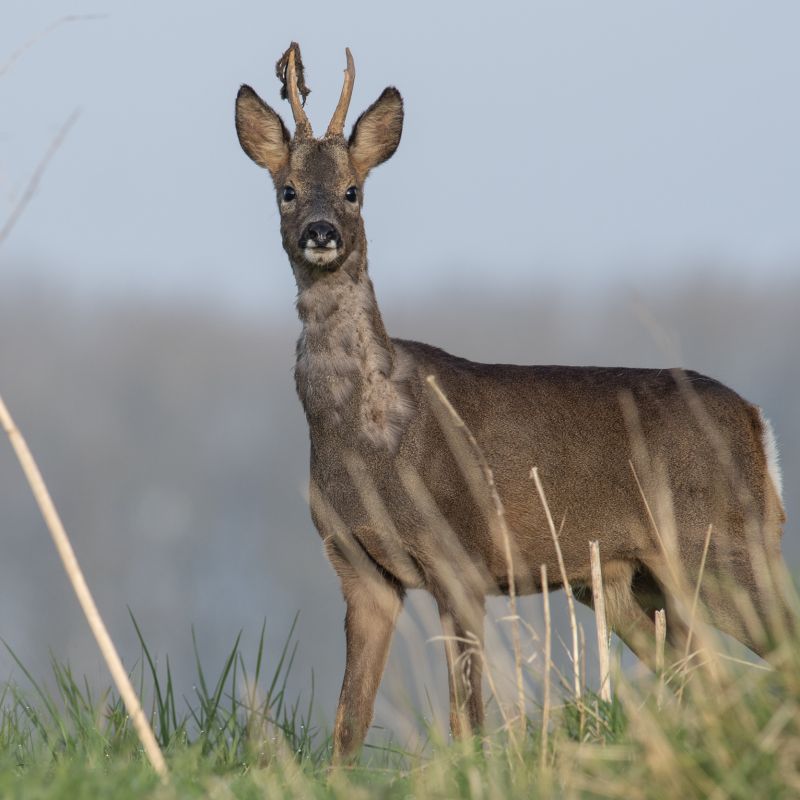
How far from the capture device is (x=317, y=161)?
736 cm

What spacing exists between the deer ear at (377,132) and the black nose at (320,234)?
0.78 meters

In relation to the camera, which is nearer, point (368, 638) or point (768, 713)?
point (768, 713)

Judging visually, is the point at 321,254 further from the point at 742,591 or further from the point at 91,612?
the point at 91,612

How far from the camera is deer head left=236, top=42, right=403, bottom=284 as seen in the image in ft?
22.9

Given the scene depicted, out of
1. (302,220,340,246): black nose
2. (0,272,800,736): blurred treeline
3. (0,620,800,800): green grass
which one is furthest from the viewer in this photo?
(0,272,800,736): blurred treeline

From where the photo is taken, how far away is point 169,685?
560 cm

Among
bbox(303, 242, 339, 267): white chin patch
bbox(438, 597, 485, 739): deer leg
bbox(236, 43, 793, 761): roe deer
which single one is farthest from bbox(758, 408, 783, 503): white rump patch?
bbox(303, 242, 339, 267): white chin patch

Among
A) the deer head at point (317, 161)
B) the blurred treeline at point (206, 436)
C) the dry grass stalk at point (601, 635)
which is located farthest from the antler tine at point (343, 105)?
the blurred treeline at point (206, 436)

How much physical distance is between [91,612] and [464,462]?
118 inches

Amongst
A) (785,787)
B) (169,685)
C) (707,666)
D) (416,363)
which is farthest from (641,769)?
(416,363)

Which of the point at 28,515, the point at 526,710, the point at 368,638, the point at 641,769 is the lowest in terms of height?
the point at 28,515

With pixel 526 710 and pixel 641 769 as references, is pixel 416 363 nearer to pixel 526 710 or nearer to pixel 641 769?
pixel 526 710

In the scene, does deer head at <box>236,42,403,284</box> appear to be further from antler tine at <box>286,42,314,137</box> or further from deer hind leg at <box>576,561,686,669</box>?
deer hind leg at <box>576,561,686,669</box>

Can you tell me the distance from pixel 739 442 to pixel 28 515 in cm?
4041
